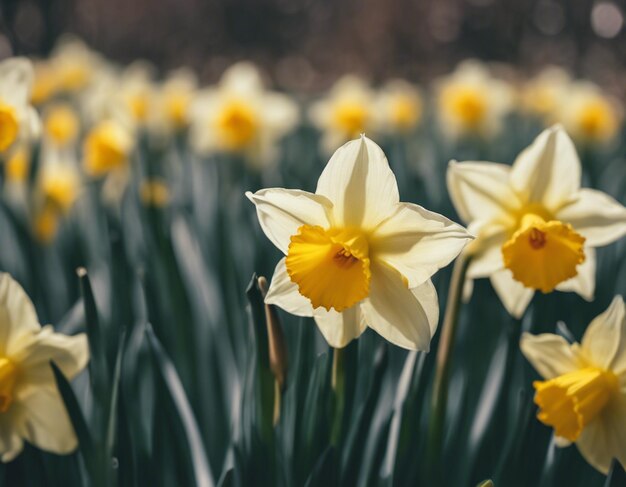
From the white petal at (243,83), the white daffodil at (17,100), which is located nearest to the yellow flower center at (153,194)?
the white daffodil at (17,100)

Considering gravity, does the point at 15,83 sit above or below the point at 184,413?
above

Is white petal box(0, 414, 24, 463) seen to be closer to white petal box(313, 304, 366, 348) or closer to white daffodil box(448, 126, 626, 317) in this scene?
white petal box(313, 304, 366, 348)

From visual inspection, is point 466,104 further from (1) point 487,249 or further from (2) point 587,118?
(1) point 487,249

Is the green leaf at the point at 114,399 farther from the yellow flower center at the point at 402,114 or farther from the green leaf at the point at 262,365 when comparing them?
the yellow flower center at the point at 402,114

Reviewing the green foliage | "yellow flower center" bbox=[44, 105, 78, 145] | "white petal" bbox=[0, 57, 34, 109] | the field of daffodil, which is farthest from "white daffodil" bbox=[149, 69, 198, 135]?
"white petal" bbox=[0, 57, 34, 109]

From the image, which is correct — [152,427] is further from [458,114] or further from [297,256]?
[458,114]

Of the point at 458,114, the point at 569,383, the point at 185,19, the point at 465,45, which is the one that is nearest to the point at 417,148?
the point at 458,114

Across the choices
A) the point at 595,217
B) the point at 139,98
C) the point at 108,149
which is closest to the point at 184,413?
the point at 595,217
